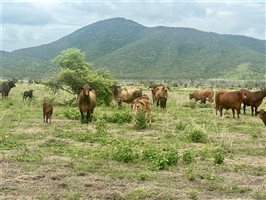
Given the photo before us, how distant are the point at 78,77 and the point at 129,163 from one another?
21.9m

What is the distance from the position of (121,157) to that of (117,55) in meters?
138

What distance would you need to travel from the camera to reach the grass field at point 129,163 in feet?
34.0

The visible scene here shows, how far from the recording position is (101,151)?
14.2 m

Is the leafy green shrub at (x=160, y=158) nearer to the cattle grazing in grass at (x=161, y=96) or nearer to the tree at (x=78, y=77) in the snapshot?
the cattle grazing in grass at (x=161, y=96)

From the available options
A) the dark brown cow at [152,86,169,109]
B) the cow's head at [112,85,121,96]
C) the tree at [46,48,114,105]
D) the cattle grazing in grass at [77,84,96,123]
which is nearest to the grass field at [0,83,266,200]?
A: the cattle grazing in grass at [77,84,96,123]

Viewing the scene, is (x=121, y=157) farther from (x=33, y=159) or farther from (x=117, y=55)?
(x=117, y=55)

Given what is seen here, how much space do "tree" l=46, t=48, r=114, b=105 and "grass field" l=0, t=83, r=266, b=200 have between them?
1305 cm

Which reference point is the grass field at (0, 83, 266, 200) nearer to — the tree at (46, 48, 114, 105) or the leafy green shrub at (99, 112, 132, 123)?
the leafy green shrub at (99, 112, 132, 123)

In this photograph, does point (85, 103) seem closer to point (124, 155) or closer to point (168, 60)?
point (124, 155)

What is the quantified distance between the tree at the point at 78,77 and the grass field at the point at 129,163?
13052 mm

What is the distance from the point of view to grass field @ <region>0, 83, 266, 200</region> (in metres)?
10.4

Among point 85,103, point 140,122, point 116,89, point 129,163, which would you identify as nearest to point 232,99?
point 140,122

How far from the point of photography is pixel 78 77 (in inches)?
1352

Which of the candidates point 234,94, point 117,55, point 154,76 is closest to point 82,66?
Result: point 234,94
